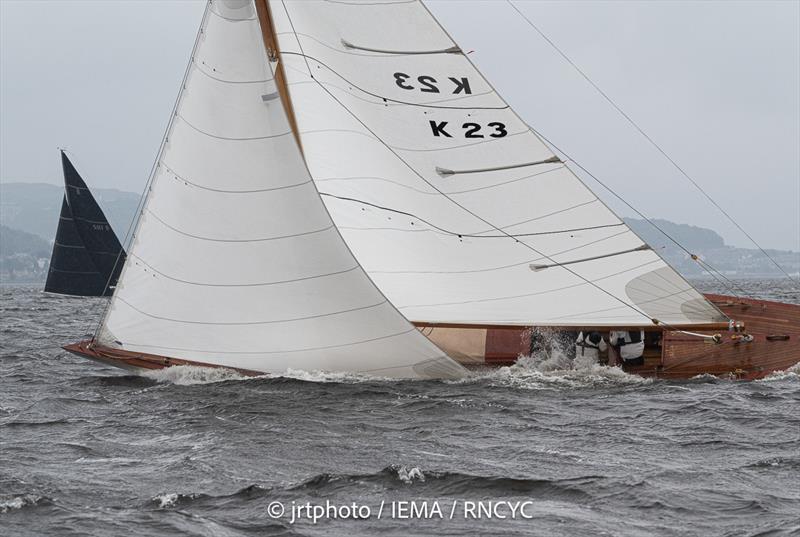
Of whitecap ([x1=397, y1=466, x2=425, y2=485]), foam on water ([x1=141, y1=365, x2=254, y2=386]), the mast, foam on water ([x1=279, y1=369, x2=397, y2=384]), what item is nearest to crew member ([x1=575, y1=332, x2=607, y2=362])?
foam on water ([x1=279, y1=369, x2=397, y2=384])

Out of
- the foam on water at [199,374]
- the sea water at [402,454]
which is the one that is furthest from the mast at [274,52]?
the sea water at [402,454]

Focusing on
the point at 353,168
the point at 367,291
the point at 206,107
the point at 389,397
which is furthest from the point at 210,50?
the point at 389,397

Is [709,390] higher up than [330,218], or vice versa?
[330,218]

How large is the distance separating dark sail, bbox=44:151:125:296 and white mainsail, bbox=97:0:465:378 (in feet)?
60.3

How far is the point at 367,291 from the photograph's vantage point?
54.4 ft

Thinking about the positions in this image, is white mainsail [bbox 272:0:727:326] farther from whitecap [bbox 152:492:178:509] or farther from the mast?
whitecap [bbox 152:492:178:509]

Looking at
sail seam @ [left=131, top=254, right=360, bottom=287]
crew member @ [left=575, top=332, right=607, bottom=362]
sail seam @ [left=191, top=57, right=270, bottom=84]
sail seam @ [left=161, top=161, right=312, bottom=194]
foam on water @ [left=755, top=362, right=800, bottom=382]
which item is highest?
sail seam @ [left=191, top=57, right=270, bottom=84]

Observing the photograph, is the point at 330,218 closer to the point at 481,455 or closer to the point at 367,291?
the point at 367,291

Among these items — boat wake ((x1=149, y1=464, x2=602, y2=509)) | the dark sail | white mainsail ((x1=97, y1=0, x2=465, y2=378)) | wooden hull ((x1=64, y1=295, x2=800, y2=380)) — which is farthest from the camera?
the dark sail

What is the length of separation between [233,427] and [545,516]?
5424mm

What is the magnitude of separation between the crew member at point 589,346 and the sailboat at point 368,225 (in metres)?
0.79

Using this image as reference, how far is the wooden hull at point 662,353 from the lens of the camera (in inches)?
703

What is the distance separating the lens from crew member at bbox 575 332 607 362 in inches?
725

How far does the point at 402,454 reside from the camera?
41.1ft
